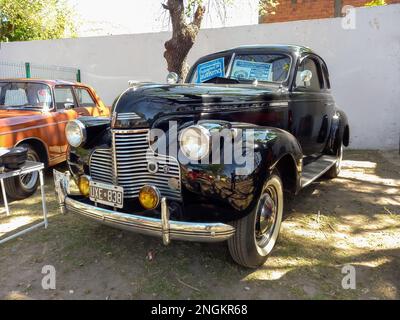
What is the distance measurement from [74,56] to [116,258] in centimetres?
850

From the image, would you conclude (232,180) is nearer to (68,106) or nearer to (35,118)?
(35,118)

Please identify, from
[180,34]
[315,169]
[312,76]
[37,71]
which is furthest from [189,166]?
[37,71]

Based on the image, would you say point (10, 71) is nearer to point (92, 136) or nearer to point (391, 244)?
point (92, 136)

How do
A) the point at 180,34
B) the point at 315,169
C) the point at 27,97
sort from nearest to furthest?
the point at 315,169 → the point at 27,97 → the point at 180,34

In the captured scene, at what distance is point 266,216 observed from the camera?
9.39 feet

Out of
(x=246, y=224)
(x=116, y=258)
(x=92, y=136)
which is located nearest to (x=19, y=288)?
(x=116, y=258)

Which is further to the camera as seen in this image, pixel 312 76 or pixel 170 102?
pixel 312 76

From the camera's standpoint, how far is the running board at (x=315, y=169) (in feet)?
11.4

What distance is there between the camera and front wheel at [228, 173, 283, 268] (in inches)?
99.0

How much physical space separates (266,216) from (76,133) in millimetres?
1768

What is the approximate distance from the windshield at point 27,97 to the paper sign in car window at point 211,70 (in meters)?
2.52

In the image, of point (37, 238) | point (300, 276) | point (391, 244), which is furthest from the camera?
point (37, 238)
